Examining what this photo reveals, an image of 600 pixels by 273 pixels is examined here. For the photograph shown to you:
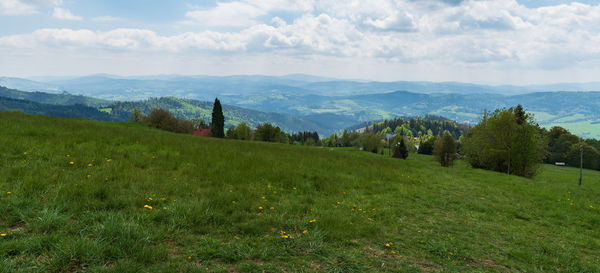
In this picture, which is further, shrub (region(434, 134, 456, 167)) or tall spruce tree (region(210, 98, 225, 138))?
tall spruce tree (region(210, 98, 225, 138))

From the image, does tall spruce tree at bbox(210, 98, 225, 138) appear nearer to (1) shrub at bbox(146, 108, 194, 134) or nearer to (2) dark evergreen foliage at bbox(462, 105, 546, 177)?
(1) shrub at bbox(146, 108, 194, 134)

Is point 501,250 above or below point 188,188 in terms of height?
below

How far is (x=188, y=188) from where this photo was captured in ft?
27.8

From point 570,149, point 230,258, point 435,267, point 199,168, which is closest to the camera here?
point 230,258

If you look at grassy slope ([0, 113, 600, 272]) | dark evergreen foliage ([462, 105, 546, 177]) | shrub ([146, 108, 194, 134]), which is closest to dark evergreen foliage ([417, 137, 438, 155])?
dark evergreen foliage ([462, 105, 546, 177])

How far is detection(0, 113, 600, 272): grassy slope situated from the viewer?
16.2 ft

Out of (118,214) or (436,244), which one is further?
(436,244)

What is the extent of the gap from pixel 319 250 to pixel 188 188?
471 cm

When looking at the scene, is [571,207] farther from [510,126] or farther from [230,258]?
[510,126]

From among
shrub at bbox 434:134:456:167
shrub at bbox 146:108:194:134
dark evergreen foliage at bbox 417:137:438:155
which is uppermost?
shrub at bbox 146:108:194:134

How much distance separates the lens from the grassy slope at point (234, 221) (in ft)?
16.2

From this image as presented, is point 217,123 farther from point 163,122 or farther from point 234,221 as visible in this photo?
point 234,221

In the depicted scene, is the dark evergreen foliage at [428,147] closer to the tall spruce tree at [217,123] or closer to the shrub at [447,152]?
the shrub at [447,152]

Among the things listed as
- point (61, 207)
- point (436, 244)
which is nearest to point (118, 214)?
point (61, 207)
